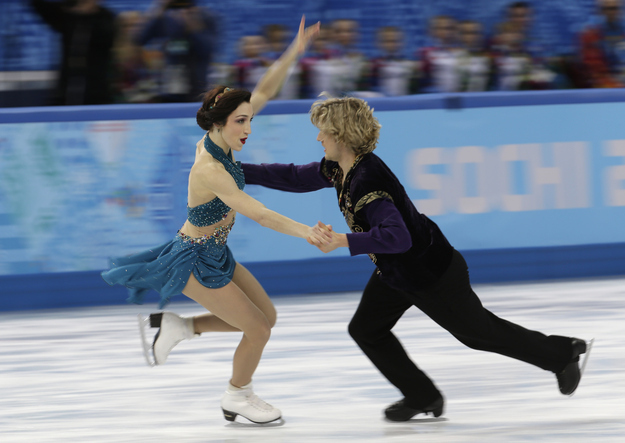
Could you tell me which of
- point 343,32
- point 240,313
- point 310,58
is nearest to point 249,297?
point 240,313

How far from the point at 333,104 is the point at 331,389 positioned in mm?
1364

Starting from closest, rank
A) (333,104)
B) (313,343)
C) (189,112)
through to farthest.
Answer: (333,104) < (313,343) < (189,112)

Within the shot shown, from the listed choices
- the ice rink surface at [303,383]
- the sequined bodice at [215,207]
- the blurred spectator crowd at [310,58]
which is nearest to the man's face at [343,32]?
the blurred spectator crowd at [310,58]

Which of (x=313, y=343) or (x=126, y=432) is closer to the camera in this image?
(x=126, y=432)

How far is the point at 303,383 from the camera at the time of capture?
386 centimetres

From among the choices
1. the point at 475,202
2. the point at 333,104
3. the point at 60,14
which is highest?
the point at 333,104

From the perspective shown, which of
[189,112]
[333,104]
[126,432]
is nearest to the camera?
[333,104]

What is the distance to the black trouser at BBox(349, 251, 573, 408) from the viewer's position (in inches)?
124

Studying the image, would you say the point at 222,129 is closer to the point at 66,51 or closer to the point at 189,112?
the point at 189,112

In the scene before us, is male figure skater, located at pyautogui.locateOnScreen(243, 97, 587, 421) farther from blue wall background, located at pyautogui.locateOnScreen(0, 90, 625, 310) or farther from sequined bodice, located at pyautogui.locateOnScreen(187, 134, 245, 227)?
blue wall background, located at pyautogui.locateOnScreen(0, 90, 625, 310)

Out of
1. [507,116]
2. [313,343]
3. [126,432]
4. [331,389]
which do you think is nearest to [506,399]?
[331,389]

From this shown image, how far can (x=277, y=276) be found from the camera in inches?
225

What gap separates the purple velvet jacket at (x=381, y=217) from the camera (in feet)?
9.39

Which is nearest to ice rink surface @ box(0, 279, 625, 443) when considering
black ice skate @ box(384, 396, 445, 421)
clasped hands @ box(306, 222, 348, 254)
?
black ice skate @ box(384, 396, 445, 421)
